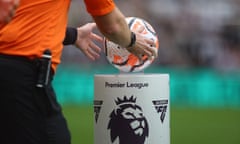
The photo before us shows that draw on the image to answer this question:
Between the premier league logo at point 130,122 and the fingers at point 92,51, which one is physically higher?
the fingers at point 92,51

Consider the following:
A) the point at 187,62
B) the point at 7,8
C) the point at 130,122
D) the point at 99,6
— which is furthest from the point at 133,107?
the point at 187,62

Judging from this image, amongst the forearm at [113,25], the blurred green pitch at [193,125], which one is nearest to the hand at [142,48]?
the forearm at [113,25]

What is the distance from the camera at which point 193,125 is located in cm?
1469

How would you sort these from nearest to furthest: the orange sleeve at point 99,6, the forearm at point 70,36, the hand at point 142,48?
1. the orange sleeve at point 99,6
2. the hand at point 142,48
3. the forearm at point 70,36

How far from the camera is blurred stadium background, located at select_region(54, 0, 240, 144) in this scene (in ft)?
62.1

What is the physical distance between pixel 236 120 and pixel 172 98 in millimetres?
4574

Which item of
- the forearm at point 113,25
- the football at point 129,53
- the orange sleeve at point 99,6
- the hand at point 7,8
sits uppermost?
the hand at point 7,8

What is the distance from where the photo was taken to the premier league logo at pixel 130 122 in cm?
618

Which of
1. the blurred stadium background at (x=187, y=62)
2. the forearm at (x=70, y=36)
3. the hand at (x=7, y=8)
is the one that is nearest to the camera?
the hand at (x=7, y=8)

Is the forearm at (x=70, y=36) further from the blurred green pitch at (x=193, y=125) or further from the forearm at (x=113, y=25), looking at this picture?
the blurred green pitch at (x=193, y=125)

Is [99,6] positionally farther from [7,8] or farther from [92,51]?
[92,51]

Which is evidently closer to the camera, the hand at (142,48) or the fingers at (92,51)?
the hand at (142,48)

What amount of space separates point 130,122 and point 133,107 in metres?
0.11

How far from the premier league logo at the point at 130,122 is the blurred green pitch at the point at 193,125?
5.28 metres
